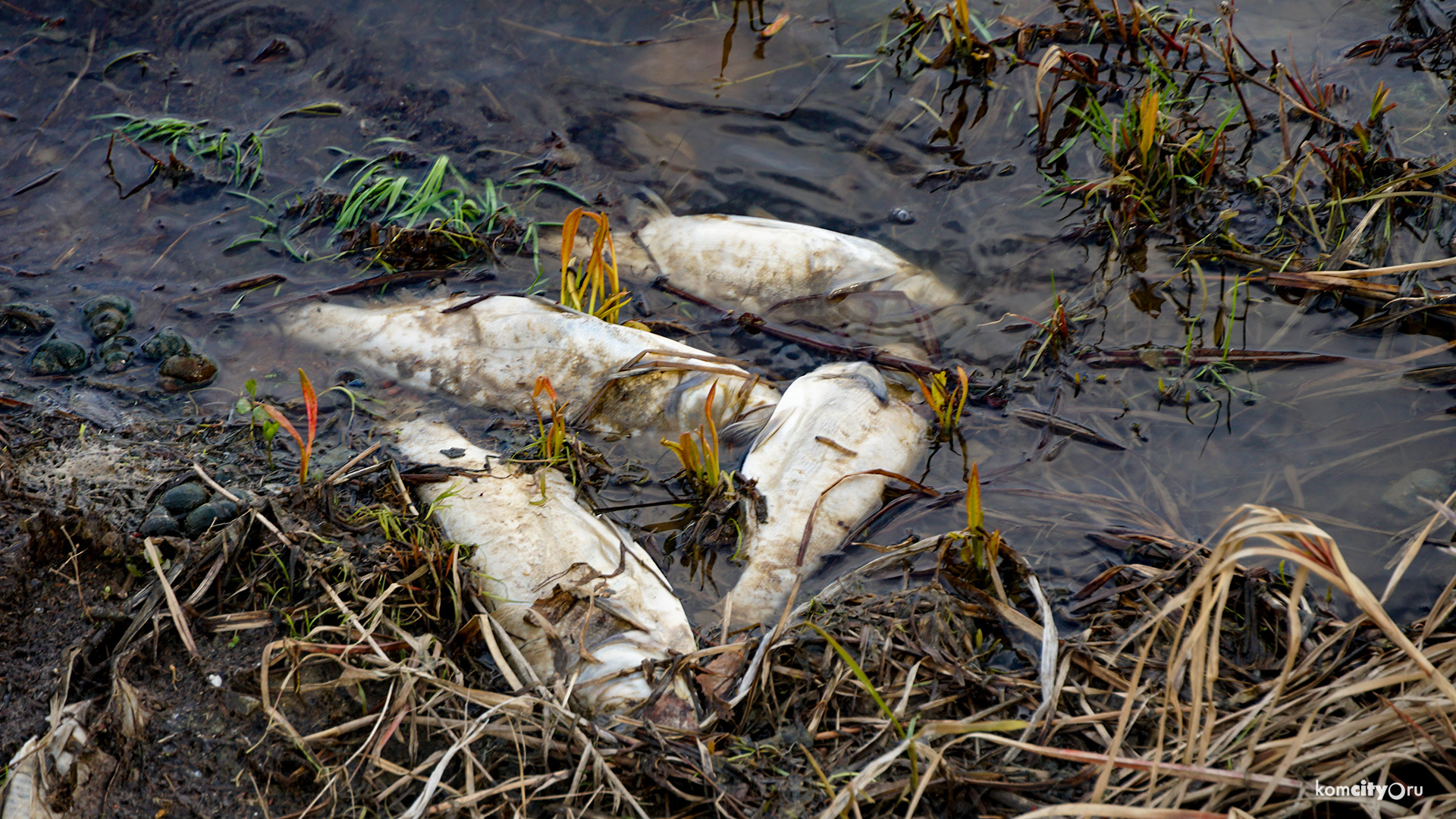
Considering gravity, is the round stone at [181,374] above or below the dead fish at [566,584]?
above

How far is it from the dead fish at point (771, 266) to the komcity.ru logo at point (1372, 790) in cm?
239

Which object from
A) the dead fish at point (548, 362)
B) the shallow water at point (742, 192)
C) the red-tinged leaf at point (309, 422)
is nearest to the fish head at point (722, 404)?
the dead fish at point (548, 362)

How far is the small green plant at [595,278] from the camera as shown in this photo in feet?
11.2

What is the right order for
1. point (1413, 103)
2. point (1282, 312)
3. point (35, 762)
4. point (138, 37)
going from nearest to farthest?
1. point (35, 762)
2. point (1282, 312)
3. point (1413, 103)
4. point (138, 37)

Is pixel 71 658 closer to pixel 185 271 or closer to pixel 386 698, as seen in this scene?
pixel 386 698

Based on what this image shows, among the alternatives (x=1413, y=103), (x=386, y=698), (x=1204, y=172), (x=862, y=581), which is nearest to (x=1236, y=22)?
(x=1413, y=103)

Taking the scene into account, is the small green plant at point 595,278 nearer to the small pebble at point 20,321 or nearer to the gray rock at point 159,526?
the gray rock at point 159,526

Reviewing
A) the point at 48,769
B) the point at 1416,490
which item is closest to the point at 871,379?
the point at 1416,490

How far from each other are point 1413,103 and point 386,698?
516 cm

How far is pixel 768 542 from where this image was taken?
9.83 feet

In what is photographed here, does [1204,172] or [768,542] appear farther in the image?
[1204,172]

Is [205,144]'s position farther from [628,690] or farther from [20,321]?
[628,690]

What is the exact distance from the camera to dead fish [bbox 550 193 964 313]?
3812 mm

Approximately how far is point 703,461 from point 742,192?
1830 mm
